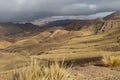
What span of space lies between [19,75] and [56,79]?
902 mm

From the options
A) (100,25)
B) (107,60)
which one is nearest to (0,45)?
(100,25)

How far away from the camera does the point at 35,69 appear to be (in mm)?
9031

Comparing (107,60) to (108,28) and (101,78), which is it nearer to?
(101,78)

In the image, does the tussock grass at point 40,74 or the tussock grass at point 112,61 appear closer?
the tussock grass at point 40,74

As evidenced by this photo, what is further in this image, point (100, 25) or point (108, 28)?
point (100, 25)

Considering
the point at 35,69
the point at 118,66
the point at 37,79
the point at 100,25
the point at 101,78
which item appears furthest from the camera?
the point at 100,25

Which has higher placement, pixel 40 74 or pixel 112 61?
pixel 40 74

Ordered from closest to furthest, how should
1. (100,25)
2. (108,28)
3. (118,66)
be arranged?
(118,66) < (108,28) < (100,25)

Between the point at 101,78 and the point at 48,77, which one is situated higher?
the point at 48,77

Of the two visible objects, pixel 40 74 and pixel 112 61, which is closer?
pixel 40 74

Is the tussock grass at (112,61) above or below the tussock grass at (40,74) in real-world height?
below

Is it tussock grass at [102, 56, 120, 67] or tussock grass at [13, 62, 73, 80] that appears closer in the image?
tussock grass at [13, 62, 73, 80]

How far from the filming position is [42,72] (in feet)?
30.4

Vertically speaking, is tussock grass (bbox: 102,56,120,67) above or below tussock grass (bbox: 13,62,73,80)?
below
